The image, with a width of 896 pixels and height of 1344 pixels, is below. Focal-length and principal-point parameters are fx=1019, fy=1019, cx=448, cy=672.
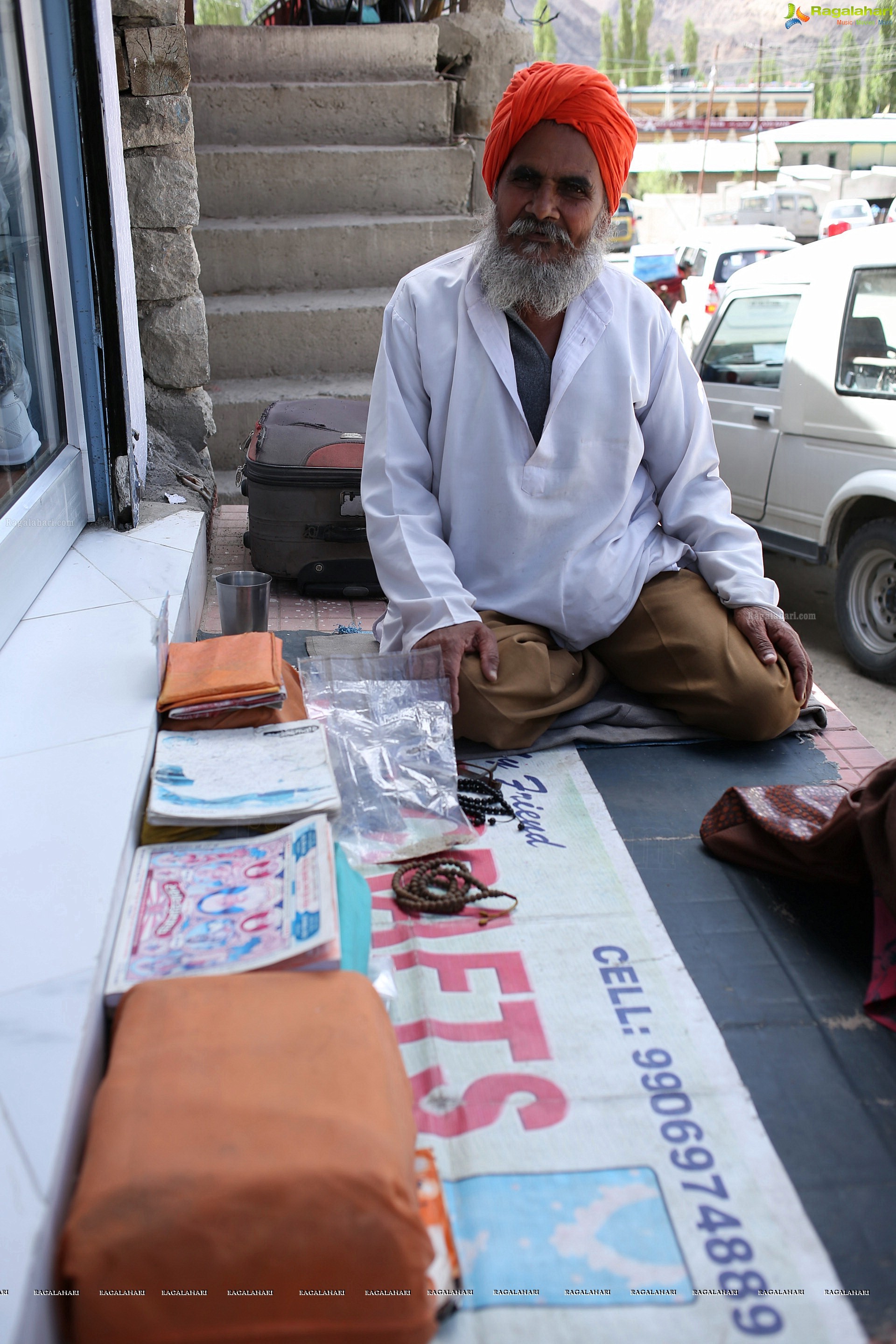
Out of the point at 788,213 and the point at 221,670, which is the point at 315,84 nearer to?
the point at 221,670

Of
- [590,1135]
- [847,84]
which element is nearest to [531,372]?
[590,1135]

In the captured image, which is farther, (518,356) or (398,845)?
(518,356)

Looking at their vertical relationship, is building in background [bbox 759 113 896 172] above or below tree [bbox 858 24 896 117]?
below

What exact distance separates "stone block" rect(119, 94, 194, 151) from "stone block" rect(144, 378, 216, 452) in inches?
31.0

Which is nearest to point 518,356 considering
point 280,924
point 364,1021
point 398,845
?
point 398,845

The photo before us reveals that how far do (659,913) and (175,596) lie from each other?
145 cm

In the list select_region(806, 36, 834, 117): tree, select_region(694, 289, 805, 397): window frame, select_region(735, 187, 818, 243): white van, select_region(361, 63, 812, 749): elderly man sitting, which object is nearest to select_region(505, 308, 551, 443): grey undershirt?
select_region(361, 63, 812, 749): elderly man sitting

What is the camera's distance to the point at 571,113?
233cm

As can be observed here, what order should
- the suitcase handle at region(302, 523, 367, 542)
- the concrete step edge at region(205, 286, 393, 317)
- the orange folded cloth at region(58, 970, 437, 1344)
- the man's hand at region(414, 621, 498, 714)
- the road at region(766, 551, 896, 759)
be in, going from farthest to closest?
1. the concrete step edge at region(205, 286, 393, 317)
2. the road at region(766, 551, 896, 759)
3. the suitcase handle at region(302, 523, 367, 542)
4. the man's hand at region(414, 621, 498, 714)
5. the orange folded cloth at region(58, 970, 437, 1344)

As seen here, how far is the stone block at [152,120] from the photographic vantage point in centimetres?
341

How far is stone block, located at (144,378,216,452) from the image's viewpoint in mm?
3787

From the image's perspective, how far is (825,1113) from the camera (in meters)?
1.42

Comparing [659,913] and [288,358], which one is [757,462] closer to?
[288,358]

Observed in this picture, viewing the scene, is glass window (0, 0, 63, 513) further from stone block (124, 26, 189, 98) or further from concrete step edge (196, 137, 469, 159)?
concrete step edge (196, 137, 469, 159)
